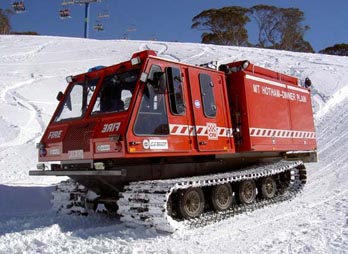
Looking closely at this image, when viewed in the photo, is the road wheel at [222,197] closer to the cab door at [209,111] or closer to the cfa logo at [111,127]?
the cab door at [209,111]

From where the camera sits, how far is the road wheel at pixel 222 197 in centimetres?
802

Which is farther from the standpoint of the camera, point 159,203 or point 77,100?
point 77,100

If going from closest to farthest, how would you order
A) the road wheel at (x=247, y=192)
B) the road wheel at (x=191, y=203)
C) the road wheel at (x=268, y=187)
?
the road wheel at (x=191, y=203) → the road wheel at (x=247, y=192) → the road wheel at (x=268, y=187)

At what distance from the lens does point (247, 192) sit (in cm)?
895

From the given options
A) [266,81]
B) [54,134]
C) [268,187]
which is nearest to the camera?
[54,134]

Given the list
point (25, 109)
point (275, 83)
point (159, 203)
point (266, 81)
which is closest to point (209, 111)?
point (266, 81)

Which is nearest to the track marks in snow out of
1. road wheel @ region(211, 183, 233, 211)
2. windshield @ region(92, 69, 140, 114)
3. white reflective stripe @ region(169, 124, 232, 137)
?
windshield @ region(92, 69, 140, 114)

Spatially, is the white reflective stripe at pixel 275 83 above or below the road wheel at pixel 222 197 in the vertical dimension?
above

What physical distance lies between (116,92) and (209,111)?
5.91 feet

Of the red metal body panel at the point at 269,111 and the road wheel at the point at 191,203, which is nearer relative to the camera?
the road wheel at the point at 191,203

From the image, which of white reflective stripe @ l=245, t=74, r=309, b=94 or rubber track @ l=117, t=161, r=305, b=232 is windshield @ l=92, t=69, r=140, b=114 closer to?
rubber track @ l=117, t=161, r=305, b=232

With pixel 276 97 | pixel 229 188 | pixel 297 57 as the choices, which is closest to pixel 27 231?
pixel 229 188

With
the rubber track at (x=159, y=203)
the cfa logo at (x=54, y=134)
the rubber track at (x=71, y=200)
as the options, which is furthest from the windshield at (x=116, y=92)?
the rubber track at (x=71, y=200)

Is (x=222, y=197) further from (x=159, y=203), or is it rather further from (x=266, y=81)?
(x=266, y=81)
